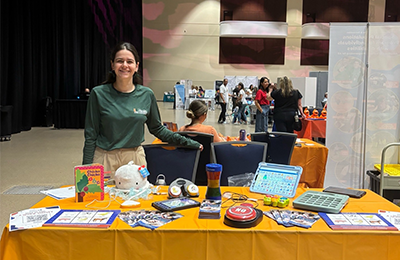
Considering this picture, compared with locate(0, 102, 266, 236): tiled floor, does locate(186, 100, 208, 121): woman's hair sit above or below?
above

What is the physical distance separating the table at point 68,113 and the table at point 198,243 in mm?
9456

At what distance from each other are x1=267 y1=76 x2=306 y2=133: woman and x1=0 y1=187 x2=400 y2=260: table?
429 centimetres

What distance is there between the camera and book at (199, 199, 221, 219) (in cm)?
164

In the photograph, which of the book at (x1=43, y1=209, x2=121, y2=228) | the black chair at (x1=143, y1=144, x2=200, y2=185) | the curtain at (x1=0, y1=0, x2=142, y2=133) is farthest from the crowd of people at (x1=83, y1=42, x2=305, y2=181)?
the curtain at (x1=0, y1=0, x2=142, y2=133)

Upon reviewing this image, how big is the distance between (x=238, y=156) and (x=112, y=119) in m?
1.01

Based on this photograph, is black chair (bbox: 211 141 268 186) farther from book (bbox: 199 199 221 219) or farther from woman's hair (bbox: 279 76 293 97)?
woman's hair (bbox: 279 76 293 97)

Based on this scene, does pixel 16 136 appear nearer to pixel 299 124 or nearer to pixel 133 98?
pixel 299 124

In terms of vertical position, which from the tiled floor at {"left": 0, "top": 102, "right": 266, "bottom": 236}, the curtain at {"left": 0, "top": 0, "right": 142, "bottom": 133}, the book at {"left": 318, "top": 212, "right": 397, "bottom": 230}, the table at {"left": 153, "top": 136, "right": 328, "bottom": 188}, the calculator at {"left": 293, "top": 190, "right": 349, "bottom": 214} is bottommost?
the tiled floor at {"left": 0, "top": 102, "right": 266, "bottom": 236}

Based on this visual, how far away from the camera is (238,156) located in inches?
111

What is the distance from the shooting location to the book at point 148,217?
1.57 m

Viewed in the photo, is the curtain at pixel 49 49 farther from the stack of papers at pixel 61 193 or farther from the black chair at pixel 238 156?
the stack of papers at pixel 61 193

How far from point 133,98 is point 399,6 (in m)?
19.6

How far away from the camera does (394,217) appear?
1679mm

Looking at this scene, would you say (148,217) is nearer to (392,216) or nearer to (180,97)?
(392,216)
